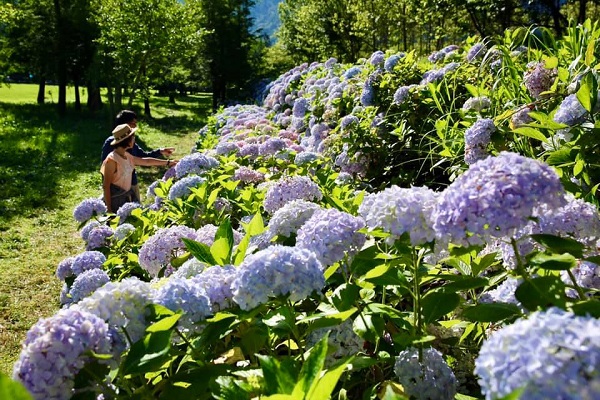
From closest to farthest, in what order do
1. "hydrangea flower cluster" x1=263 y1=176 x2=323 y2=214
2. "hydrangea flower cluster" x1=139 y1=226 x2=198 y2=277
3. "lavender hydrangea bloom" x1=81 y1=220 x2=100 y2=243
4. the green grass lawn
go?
"hydrangea flower cluster" x1=139 y1=226 x2=198 y2=277
"hydrangea flower cluster" x1=263 y1=176 x2=323 y2=214
"lavender hydrangea bloom" x1=81 y1=220 x2=100 y2=243
the green grass lawn

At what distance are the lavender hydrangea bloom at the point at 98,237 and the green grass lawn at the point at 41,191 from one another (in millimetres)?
1338

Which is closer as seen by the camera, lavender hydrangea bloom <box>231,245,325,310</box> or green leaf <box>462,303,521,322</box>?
green leaf <box>462,303,521,322</box>

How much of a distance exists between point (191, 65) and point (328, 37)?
10.8 meters

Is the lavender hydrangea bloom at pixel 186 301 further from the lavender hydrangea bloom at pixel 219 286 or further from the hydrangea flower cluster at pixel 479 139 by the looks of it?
the hydrangea flower cluster at pixel 479 139

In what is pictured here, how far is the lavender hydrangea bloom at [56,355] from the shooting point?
3.45ft

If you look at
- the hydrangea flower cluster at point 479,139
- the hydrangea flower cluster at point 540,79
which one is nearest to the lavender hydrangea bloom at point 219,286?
the hydrangea flower cluster at point 479,139

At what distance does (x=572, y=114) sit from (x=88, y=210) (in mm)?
3198

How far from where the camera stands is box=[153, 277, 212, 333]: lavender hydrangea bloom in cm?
131

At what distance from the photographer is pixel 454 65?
14.6ft

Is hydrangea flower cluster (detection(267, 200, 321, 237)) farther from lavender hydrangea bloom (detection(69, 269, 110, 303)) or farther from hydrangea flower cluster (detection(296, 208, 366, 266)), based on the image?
lavender hydrangea bloom (detection(69, 269, 110, 303))

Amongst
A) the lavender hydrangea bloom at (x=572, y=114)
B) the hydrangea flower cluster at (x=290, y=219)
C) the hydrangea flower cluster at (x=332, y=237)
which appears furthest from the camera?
the lavender hydrangea bloom at (x=572, y=114)

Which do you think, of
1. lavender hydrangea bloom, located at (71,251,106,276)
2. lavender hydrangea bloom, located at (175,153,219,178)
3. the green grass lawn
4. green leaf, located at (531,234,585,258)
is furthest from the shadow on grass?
green leaf, located at (531,234,585,258)

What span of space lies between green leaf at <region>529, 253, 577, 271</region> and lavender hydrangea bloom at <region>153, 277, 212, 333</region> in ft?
2.62

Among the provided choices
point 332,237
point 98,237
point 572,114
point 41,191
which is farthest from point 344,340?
point 41,191
